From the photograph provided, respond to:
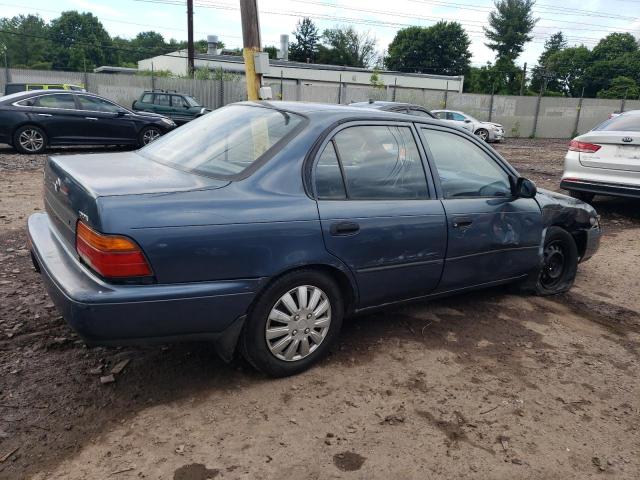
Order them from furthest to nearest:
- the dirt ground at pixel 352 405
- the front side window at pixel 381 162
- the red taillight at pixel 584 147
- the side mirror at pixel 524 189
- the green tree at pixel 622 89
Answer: the green tree at pixel 622 89 → the red taillight at pixel 584 147 → the side mirror at pixel 524 189 → the front side window at pixel 381 162 → the dirt ground at pixel 352 405

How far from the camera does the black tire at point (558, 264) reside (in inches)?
185

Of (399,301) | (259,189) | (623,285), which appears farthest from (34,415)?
(623,285)

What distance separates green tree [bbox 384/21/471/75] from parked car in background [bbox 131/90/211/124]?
205ft

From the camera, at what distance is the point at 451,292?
3.90 metres

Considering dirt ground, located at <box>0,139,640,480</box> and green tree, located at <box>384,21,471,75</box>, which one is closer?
dirt ground, located at <box>0,139,640,480</box>

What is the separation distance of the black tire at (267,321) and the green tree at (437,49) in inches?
3022

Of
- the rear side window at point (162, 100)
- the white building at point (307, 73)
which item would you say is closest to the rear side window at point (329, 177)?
the rear side window at point (162, 100)

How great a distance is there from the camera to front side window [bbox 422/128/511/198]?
149 inches

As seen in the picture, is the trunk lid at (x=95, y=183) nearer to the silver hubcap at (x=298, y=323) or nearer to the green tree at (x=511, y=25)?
the silver hubcap at (x=298, y=323)

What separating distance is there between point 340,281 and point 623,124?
21.7 ft

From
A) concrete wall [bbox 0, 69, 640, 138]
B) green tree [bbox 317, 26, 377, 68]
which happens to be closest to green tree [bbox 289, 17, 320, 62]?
green tree [bbox 317, 26, 377, 68]

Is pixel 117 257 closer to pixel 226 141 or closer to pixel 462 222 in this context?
pixel 226 141

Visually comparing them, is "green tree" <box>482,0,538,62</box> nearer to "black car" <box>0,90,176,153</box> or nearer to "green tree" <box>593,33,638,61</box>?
"green tree" <box>593,33,638,61</box>

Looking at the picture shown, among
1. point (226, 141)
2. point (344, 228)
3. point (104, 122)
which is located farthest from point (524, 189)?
point (104, 122)
